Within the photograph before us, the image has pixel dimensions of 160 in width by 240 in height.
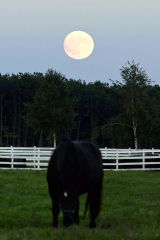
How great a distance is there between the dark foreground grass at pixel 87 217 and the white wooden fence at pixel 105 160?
719cm

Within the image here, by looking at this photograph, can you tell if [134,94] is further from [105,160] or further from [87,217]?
[87,217]

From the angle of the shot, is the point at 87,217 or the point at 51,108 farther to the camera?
the point at 51,108

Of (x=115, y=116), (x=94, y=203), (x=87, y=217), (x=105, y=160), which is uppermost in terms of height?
(x=115, y=116)

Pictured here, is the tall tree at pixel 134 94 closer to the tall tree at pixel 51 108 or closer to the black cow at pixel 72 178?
the tall tree at pixel 51 108

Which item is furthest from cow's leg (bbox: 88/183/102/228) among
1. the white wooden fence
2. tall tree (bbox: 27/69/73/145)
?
tall tree (bbox: 27/69/73/145)

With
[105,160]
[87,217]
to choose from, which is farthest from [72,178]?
[105,160]

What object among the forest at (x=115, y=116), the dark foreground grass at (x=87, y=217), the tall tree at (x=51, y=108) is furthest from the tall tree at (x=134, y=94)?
the dark foreground grass at (x=87, y=217)

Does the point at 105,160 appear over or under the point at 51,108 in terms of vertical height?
under

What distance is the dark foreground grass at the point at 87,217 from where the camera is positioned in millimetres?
8766

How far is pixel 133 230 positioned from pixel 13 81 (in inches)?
4184

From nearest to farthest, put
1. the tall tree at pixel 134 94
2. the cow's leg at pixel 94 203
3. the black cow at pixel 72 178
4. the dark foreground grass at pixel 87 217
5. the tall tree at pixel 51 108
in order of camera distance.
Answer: the black cow at pixel 72 178
the dark foreground grass at pixel 87 217
the cow's leg at pixel 94 203
the tall tree at pixel 134 94
the tall tree at pixel 51 108

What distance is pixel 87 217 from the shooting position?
37.7 feet

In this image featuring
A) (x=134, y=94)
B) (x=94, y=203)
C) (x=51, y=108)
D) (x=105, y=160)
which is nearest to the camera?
(x=94, y=203)

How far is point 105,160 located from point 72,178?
19544mm
